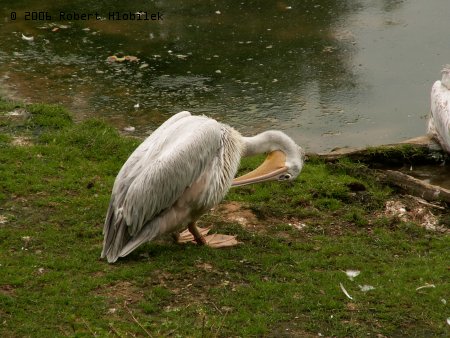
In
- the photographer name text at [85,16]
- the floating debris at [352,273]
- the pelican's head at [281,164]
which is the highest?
the photographer name text at [85,16]

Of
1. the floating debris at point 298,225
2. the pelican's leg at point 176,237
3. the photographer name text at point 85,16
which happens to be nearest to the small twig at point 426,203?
the floating debris at point 298,225

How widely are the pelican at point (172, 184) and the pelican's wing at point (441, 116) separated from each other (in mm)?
2832

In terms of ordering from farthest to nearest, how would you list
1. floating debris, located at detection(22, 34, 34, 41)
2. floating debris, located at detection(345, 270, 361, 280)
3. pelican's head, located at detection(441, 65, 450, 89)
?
floating debris, located at detection(22, 34, 34, 41), pelican's head, located at detection(441, 65, 450, 89), floating debris, located at detection(345, 270, 361, 280)

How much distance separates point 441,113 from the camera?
884 cm

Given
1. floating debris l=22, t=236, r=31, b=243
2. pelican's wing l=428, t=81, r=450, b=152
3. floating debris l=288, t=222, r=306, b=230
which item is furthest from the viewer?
pelican's wing l=428, t=81, r=450, b=152

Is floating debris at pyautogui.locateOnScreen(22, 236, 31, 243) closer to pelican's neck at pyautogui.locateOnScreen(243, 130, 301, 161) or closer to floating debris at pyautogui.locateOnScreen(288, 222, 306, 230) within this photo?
pelican's neck at pyautogui.locateOnScreen(243, 130, 301, 161)

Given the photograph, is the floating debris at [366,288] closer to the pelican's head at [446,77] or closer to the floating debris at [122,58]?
the pelican's head at [446,77]

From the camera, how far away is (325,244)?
6934 millimetres

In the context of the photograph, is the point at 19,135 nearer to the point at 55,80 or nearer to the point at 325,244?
the point at 55,80

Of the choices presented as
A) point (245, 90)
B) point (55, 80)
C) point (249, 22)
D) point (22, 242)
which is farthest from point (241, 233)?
point (249, 22)

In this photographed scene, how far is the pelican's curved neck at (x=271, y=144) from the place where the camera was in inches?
275

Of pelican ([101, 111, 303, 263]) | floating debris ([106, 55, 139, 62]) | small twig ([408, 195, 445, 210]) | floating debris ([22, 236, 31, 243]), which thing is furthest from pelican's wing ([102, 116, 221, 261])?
floating debris ([106, 55, 139, 62])

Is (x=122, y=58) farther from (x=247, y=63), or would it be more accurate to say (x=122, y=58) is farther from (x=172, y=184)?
(x=172, y=184)

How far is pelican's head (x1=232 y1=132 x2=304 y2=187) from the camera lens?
7000 mm
